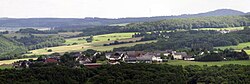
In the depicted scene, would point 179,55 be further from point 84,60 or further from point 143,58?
point 84,60

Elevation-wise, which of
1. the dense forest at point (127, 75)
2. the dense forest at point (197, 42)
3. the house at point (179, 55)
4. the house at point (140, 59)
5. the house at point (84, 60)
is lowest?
the dense forest at point (197, 42)

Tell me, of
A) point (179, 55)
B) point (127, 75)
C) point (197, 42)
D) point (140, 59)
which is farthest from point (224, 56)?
point (197, 42)

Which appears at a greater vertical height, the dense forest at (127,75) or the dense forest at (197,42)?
the dense forest at (127,75)

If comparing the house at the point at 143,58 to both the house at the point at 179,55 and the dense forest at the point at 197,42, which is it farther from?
the dense forest at the point at 197,42

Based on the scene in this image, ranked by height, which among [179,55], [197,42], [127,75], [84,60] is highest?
[127,75]

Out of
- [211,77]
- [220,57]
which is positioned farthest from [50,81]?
[220,57]

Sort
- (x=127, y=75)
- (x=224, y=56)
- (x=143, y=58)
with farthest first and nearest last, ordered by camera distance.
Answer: (x=143, y=58) → (x=224, y=56) → (x=127, y=75)

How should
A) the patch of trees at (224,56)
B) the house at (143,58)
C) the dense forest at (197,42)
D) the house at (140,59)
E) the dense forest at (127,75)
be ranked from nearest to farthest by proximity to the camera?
1. the dense forest at (127,75)
2. the patch of trees at (224,56)
3. the house at (143,58)
4. the house at (140,59)
5. the dense forest at (197,42)

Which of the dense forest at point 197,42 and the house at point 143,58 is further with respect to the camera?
the dense forest at point 197,42

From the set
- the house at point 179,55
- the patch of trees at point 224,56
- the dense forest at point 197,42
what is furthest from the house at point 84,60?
the dense forest at point 197,42
